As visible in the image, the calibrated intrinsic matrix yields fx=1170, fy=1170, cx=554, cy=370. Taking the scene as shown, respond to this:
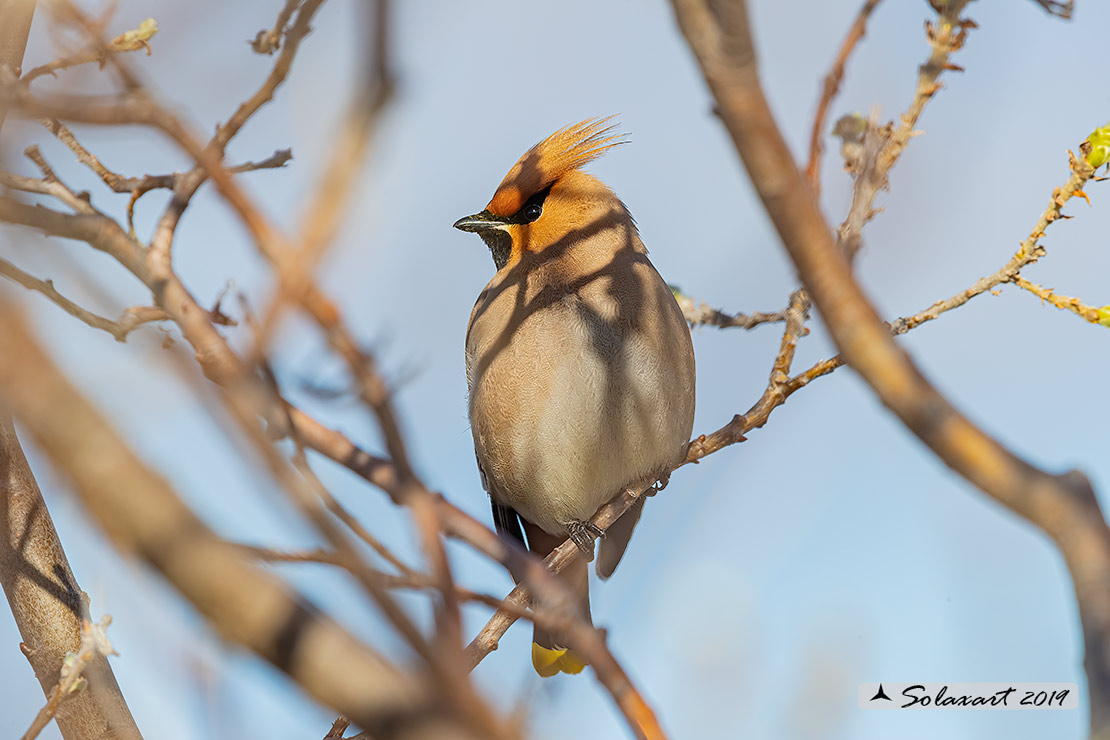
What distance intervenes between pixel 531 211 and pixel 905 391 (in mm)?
3923

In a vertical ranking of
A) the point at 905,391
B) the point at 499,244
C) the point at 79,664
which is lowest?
the point at 905,391

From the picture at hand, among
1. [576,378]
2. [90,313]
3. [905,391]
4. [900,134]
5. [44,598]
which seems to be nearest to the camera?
[905,391]

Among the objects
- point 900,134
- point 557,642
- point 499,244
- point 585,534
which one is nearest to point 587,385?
point 585,534

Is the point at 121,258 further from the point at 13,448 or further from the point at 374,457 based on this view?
the point at 13,448

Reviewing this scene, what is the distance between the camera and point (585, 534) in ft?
15.0

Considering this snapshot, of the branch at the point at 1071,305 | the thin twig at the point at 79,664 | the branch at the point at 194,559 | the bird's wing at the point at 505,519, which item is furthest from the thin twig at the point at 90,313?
the bird's wing at the point at 505,519

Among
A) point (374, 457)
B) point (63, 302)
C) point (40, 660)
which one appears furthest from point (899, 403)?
point (40, 660)

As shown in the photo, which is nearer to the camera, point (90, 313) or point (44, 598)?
point (90, 313)

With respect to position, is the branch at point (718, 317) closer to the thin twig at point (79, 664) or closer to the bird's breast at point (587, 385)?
the bird's breast at point (587, 385)

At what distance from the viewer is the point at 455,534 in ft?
4.75

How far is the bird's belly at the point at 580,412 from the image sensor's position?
4.25m

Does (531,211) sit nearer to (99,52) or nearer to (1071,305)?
(1071,305)

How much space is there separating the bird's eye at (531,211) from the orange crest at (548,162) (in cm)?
3

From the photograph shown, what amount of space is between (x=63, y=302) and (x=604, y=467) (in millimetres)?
2425
